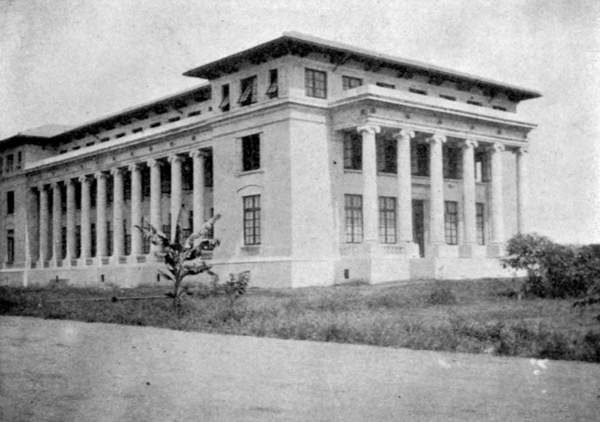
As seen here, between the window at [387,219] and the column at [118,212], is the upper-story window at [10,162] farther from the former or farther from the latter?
the window at [387,219]

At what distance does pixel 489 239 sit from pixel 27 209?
33.9 m

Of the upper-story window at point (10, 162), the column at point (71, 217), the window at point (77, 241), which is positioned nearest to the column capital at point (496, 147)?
the column at point (71, 217)

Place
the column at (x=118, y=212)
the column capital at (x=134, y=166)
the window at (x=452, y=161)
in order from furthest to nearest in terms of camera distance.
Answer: the column at (x=118, y=212) < the column capital at (x=134, y=166) < the window at (x=452, y=161)

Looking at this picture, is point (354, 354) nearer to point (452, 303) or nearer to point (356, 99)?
point (452, 303)

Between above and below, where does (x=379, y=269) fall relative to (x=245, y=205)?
below

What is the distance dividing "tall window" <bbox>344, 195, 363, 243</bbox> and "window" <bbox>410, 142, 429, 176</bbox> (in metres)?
4.19

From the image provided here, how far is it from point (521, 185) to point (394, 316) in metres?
22.1

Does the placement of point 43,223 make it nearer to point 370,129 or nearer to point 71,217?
point 71,217

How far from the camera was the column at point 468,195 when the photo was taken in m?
33.7

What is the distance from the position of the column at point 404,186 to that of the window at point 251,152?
6.47 metres

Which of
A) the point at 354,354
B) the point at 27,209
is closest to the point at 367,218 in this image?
the point at 354,354

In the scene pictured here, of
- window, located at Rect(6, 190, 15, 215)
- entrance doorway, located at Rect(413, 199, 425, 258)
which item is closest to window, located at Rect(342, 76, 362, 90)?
entrance doorway, located at Rect(413, 199, 425, 258)

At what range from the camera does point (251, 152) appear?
33594 millimetres

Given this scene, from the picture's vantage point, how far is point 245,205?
33.5m
